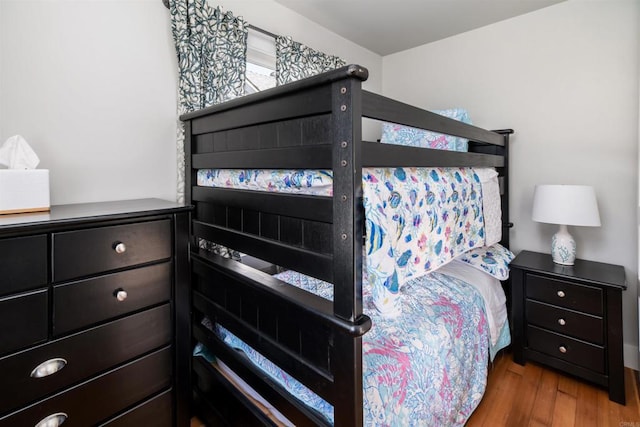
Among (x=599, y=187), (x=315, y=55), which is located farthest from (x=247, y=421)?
(x=599, y=187)

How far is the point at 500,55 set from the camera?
252 centimetres

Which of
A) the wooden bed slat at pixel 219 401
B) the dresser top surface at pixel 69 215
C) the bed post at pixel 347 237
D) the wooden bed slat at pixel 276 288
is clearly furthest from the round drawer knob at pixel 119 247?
the bed post at pixel 347 237

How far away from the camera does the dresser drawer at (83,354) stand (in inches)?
38.6

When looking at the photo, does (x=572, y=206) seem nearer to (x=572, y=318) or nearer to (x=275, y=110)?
(x=572, y=318)

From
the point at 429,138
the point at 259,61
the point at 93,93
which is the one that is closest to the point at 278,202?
the point at 93,93

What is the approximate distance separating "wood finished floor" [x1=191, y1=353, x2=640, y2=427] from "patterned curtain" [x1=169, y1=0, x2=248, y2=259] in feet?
5.44

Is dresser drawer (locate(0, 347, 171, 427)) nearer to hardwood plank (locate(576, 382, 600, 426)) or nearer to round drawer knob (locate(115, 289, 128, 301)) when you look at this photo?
round drawer knob (locate(115, 289, 128, 301))

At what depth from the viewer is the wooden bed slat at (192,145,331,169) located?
958 millimetres

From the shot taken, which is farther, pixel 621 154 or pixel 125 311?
pixel 621 154

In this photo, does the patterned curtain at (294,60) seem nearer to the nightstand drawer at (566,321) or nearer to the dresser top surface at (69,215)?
the dresser top surface at (69,215)

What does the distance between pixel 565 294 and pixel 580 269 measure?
23cm

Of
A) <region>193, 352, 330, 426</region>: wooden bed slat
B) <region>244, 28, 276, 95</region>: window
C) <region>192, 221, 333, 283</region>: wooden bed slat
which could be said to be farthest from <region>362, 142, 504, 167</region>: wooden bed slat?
<region>244, 28, 276, 95</region>: window

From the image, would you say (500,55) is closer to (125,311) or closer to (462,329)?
(462,329)

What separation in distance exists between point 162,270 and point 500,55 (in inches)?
111
